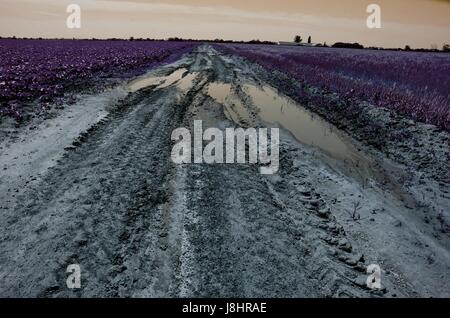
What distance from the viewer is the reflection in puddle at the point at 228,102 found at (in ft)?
36.1

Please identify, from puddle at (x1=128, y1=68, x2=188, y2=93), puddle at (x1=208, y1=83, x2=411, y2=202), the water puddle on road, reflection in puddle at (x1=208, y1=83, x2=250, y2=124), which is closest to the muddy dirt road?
puddle at (x1=208, y1=83, x2=411, y2=202)

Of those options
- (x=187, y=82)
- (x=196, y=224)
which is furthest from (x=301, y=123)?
(x=187, y=82)

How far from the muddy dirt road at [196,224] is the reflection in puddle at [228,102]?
2520mm

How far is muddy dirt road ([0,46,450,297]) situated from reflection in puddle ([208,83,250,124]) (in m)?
2.52

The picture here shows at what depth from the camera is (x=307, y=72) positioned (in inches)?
862

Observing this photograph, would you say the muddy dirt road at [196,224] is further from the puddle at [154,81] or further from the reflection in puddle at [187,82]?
the puddle at [154,81]

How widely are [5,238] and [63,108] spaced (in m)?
7.38

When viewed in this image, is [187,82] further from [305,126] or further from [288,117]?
[305,126]

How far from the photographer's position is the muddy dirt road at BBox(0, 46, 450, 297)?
12.8 ft

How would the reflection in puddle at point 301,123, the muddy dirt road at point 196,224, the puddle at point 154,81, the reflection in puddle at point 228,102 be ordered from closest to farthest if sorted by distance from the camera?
the muddy dirt road at point 196,224 → the reflection in puddle at point 301,123 → the reflection in puddle at point 228,102 → the puddle at point 154,81

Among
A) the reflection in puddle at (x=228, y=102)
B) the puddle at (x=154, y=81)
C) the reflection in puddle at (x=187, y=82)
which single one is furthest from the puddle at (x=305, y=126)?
the puddle at (x=154, y=81)

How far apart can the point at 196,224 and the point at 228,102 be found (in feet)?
28.6

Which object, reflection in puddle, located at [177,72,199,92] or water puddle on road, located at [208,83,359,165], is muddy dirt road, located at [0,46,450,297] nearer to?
water puddle on road, located at [208,83,359,165]
